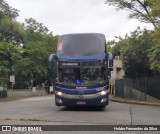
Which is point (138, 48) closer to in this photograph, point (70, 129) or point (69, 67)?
point (69, 67)

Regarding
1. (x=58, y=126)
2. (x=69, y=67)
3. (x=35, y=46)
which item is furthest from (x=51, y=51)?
(x=58, y=126)

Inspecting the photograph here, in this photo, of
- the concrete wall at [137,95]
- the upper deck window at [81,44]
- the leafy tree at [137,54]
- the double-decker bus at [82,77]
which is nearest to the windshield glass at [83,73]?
the double-decker bus at [82,77]

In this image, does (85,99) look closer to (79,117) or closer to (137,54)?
(79,117)

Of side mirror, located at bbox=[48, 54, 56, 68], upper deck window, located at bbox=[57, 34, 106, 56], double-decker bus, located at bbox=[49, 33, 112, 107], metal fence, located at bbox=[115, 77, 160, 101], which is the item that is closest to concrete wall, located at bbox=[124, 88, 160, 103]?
metal fence, located at bbox=[115, 77, 160, 101]

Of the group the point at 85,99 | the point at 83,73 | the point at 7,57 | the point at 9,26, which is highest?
the point at 9,26

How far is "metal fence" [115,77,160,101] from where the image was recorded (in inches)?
1206

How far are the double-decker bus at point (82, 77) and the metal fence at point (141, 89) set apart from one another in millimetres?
11112

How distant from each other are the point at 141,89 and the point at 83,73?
1368 cm

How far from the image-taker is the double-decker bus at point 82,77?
1958cm

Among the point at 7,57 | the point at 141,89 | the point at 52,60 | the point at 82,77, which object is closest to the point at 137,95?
the point at 141,89

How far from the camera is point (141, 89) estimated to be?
32406 millimetres

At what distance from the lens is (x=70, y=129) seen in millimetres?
12414

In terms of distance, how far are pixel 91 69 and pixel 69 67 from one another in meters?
1.12

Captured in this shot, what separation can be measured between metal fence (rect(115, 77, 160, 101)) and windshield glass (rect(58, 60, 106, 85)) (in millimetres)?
11199
